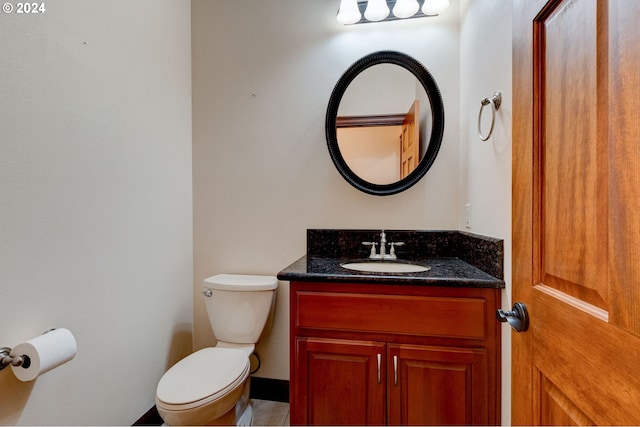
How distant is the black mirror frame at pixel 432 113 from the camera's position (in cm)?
164

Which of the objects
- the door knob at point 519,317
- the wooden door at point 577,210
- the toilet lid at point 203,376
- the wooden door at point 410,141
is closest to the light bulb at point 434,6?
the wooden door at point 410,141

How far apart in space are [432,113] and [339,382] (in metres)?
1.44

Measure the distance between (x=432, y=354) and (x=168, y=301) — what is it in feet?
4.62

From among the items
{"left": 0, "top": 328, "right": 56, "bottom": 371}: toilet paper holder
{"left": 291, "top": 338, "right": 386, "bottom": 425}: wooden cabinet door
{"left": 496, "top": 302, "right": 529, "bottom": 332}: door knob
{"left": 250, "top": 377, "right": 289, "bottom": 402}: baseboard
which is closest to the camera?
{"left": 496, "top": 302, "right": 529, "bottom": 332}: door knob

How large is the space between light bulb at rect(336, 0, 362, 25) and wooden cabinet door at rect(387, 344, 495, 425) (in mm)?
1709

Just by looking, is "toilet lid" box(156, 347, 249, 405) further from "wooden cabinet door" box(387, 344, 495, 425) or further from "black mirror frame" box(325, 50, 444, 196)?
"black mirror frame" box(325, 50, 444, 196)

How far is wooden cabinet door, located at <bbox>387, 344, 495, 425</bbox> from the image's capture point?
3.59 ft

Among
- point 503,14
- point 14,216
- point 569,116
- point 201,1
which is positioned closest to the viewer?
point 569,116

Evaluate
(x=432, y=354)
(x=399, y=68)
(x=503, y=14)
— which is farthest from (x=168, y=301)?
(x=503, y=14)

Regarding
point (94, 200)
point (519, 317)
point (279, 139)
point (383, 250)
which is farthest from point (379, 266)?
point (94, 200)

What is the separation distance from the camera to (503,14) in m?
1.08

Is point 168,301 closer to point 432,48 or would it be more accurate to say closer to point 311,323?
point 311,323

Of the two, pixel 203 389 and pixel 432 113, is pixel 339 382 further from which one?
pixel 432 113

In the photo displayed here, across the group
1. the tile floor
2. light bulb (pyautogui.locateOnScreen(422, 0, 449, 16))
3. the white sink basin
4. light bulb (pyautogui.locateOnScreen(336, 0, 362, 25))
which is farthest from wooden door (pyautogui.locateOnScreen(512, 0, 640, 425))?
the tile floor
